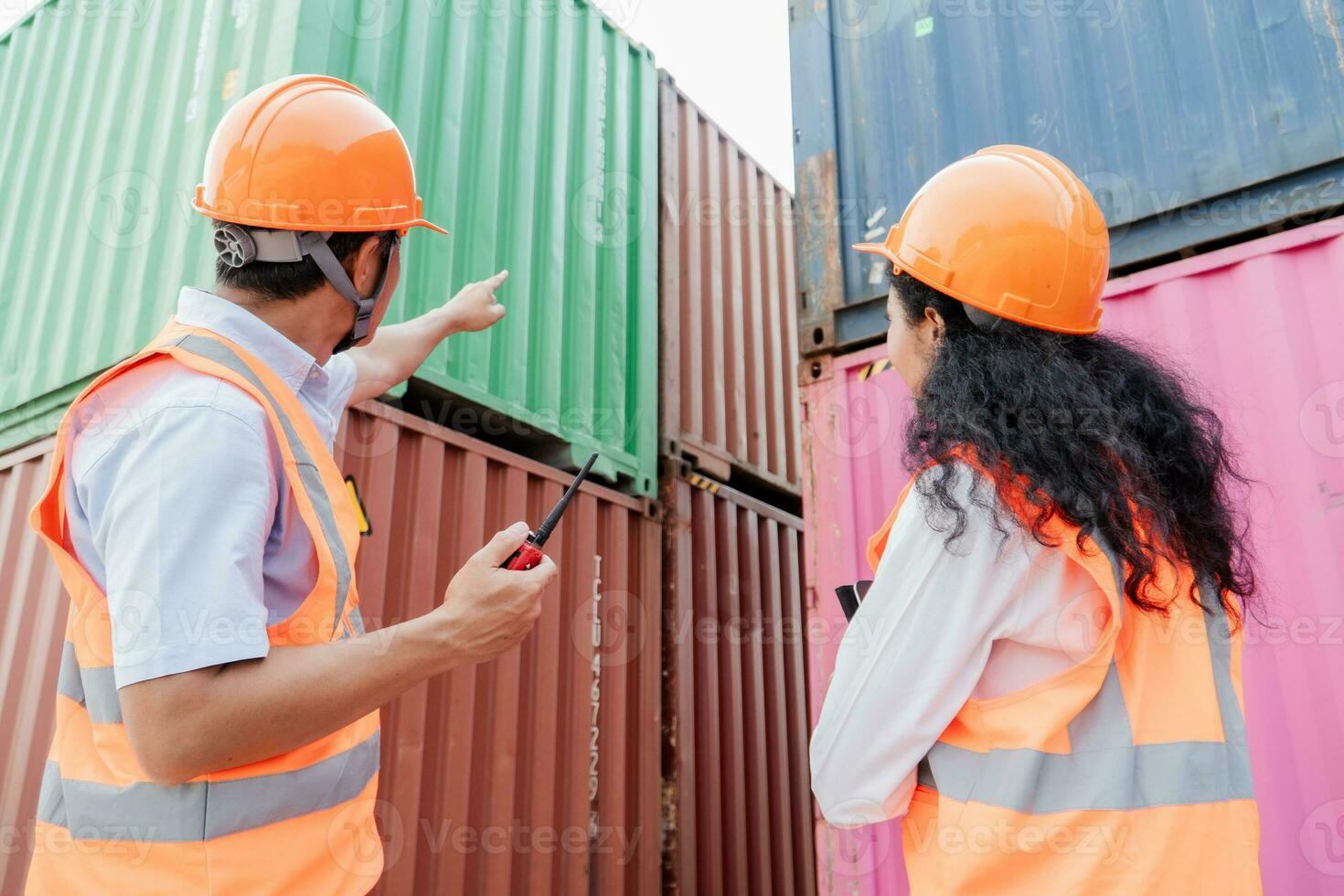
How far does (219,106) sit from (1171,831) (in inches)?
153

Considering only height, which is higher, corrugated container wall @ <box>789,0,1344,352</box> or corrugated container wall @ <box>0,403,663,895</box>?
corrugated container wall @ <box>789,0,1344,352</box>

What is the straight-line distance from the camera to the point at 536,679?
4211 millimetres

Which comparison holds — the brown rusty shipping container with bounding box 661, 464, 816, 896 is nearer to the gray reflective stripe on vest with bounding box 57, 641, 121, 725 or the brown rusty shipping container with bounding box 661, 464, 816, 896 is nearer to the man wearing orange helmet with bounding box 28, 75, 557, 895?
the man wearing orange helmet with bounding box 28, 75, 557, 895

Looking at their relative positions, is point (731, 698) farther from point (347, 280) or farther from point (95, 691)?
point (95, 691)

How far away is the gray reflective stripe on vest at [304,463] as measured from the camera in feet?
5.36

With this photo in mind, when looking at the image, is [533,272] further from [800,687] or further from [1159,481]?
[1159,481]

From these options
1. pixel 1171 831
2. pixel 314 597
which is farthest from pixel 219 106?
pixel 1171 831

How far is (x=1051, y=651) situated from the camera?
1.57 m

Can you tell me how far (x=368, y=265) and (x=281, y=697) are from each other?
897 millimetres

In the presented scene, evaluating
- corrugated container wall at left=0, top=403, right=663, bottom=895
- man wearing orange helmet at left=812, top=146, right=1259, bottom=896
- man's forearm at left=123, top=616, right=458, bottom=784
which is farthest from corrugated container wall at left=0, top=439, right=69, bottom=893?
man wearing orange helmet at left=812, top=146, right=1259, bottom=896

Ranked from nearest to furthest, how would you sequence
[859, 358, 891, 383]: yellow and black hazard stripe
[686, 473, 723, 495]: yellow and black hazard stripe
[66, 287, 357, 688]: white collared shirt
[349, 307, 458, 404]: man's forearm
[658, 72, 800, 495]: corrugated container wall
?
[66, 287, 357, 688]: white collared shirt → [349, 307, 458, 404]: man's forearm → [859, 358, 891, 383]: yellow and black hazard stripe → [686, 473, 723, 495]: yellow and black hazard stripe → [658, 72, 800, 495]: corrugated container wall

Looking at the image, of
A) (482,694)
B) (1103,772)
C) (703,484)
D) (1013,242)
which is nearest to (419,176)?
(482,694)

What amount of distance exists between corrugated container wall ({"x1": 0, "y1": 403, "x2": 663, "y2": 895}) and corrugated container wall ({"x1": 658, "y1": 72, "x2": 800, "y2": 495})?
3.25 feet

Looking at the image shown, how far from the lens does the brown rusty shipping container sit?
4938 millimetres
